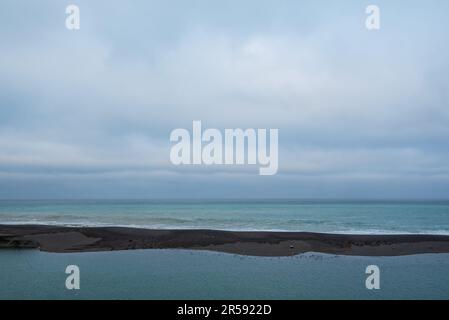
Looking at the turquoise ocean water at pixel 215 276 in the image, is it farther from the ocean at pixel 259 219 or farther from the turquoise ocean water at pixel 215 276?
the ocean at pixel 259 219

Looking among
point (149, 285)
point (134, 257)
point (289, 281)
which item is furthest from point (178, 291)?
point (134, 257)

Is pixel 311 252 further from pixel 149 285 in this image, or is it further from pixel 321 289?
pixel 149 285

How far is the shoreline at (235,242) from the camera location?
97.1 feet

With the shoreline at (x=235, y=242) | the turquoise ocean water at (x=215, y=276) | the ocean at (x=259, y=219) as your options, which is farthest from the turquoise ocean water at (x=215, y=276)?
the ocean at (x=259, y=219)

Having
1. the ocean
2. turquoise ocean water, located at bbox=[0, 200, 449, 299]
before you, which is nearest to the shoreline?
turquoise ocean water, located at bbox=[0, 200, 449, 299]

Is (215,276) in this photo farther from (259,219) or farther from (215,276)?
(259,219)

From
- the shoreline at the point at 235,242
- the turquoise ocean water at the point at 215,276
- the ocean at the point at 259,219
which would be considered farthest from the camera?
the ocean at the point at 259,219

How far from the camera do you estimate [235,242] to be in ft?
109

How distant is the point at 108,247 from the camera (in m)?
30.5

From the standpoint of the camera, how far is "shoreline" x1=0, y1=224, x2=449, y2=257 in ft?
97.1

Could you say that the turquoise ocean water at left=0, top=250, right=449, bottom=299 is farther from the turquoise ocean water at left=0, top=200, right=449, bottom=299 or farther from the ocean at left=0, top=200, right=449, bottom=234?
the ocean at left=0, top=200, right=449, bottom=234
